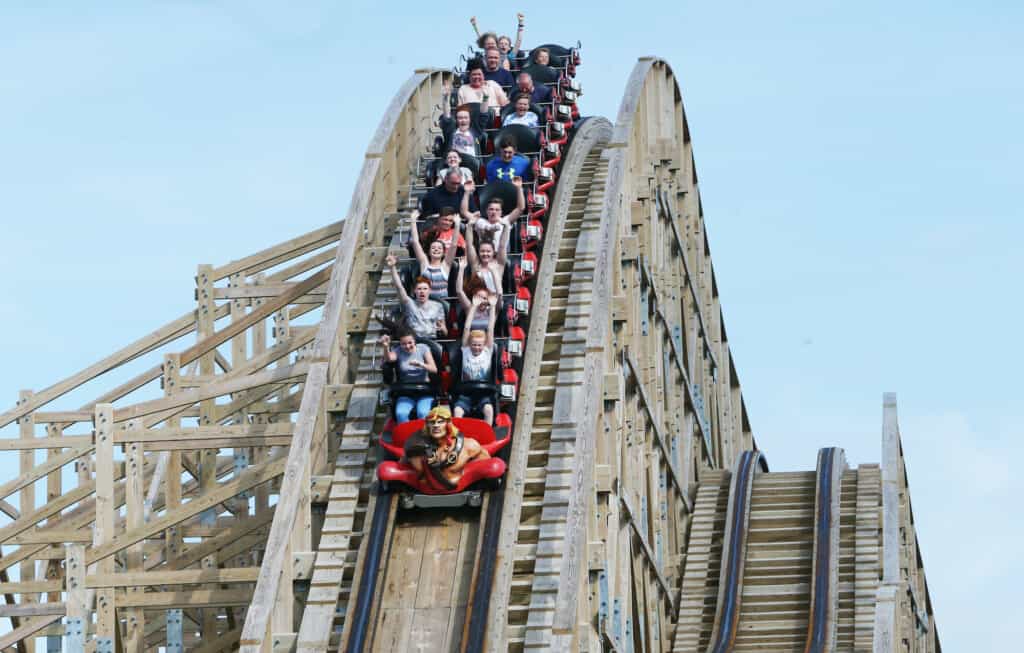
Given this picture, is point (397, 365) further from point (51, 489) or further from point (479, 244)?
point (51, 489)

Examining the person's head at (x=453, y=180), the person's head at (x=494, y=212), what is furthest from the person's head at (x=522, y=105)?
the person's head at (x=494, y=212)

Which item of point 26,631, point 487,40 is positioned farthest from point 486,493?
point 487,40

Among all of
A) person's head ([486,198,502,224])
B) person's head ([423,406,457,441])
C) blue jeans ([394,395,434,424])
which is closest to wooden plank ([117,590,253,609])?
blue jeans ([394,395,434,424])

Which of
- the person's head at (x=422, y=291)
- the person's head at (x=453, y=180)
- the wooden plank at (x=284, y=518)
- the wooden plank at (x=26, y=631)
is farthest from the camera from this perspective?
the wooden plank at (x=26, y=631)

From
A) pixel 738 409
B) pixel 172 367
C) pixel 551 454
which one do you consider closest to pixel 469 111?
pixel 172 367

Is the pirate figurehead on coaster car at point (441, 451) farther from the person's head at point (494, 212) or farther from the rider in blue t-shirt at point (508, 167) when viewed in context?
the rider in blue t-shirt at point (508, 167)

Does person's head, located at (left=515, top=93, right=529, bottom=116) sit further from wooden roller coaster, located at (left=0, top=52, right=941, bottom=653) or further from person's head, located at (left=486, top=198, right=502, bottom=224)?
person's head, located at (left=486, top=198, right=502, bottom=224)
